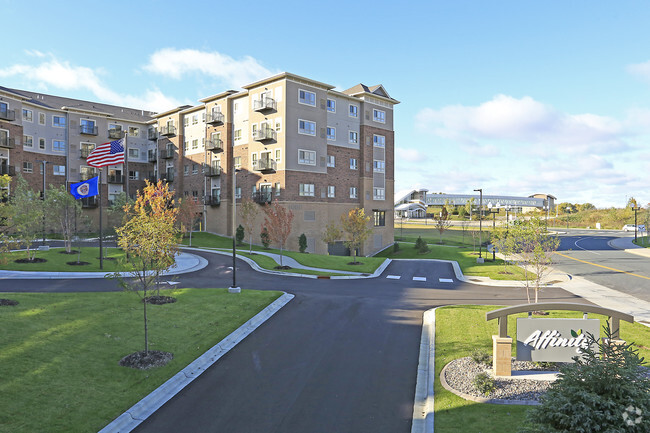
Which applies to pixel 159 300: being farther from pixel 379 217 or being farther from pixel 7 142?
pixel 7 142

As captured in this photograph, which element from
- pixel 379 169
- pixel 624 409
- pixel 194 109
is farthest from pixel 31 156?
pixel 624 409

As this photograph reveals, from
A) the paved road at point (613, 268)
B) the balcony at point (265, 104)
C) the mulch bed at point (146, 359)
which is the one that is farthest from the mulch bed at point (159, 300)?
the balcony at point (265, 104)

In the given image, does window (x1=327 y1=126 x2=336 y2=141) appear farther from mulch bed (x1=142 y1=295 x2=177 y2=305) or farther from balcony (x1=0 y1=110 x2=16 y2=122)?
balcony (x1=0 y1=110 x2=16 y2=122)

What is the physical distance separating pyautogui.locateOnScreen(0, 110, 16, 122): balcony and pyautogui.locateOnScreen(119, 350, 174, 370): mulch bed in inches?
2125

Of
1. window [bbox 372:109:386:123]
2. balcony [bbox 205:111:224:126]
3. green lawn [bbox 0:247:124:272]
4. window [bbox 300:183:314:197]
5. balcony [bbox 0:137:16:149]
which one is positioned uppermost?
window [bbox 372:109:386:123]

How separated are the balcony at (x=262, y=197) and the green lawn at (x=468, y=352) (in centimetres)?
3223

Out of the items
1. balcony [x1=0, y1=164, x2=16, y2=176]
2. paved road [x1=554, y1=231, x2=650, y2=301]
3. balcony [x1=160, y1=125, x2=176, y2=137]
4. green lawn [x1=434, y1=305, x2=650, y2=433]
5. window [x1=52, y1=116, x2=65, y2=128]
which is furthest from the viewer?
→ balcony [x1=160, y1=125, x2=176, y2=137]

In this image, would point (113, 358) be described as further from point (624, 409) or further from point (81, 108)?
point (81, 108)

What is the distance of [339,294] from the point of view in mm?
23016

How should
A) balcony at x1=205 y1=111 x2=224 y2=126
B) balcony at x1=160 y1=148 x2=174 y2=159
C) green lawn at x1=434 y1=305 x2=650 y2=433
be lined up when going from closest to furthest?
green lawn at x1=434 y1=305 x2=650 y2=433
balcony at x1=205 y1=111 x2=224 y2=126
balcony at x1=160 y1=148 x2=174 y2=159

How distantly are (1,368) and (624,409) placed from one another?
14.1 metres

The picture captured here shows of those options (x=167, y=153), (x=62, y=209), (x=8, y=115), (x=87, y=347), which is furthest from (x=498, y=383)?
(x=8, y=115)

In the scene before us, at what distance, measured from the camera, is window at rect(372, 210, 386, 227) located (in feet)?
184

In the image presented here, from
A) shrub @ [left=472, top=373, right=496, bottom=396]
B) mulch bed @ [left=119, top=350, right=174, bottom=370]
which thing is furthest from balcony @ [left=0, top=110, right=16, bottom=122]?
shrub @ [left=472, top=373, right=496, bottom=396]
